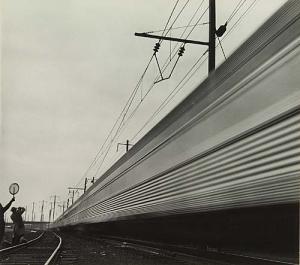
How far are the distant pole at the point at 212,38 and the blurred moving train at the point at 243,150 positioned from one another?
8.48 feet

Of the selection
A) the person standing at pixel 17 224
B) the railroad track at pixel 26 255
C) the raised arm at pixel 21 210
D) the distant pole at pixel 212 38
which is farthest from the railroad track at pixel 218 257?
the raised arm at pixel 21 210

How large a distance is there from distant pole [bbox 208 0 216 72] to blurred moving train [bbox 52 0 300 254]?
258 centimetres

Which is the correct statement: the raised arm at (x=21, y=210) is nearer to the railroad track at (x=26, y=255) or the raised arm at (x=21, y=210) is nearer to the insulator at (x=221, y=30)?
the railroad track at (x=26, y=255)

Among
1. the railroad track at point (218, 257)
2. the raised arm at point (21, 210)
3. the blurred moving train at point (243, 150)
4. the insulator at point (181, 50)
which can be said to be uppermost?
the insulator at point (181, 50)

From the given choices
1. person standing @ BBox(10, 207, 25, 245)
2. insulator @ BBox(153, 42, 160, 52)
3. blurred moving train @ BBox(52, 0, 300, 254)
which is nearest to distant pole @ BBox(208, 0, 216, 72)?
insulator @ BBox(153, 42, 160, 52)

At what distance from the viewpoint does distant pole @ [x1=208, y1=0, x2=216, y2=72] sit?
8953 mm

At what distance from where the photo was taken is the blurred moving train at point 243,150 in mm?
3465

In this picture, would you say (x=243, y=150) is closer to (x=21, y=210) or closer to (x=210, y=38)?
(x=210, y=38)

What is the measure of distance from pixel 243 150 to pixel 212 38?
5809 millimetres

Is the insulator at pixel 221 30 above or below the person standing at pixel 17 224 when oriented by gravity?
above

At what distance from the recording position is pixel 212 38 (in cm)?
950

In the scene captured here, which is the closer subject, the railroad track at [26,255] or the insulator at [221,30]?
the railroad track at [26,255]

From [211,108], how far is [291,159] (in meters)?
1.76

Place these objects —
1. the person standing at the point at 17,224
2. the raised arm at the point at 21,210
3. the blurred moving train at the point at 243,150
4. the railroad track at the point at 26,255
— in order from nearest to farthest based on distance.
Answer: the blurred moving train at the point at 243,150 < the railroad track at the point at 26,255 < the person standing at the point at 17,224 < the raised arm at the point at 21,210
